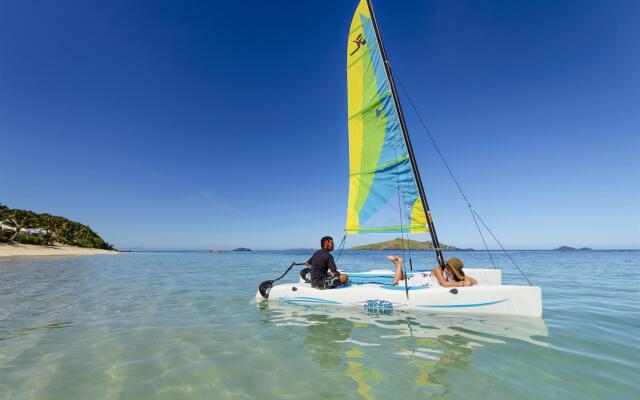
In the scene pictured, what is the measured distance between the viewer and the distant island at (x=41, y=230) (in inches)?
1481

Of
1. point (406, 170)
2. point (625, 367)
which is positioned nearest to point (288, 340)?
point (625, 367)

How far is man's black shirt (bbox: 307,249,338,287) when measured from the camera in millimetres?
8102

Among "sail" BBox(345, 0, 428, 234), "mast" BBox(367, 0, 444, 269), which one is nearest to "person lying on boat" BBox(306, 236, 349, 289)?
"sail" BBox(345, 0, 428, 234)

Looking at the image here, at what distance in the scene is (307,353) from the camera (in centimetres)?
456

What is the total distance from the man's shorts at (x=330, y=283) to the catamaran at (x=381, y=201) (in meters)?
0.21

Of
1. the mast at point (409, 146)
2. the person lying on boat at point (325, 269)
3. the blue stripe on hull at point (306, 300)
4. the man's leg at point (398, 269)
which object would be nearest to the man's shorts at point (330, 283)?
the person lying on boat at point (325, 269)

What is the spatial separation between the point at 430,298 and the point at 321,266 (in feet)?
9.79

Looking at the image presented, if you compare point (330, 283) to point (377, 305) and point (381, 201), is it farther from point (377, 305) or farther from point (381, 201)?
point (381, 201)

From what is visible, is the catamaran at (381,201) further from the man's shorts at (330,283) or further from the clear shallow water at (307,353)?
the clear shallow water at (307,353)

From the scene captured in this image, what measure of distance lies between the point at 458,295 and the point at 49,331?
8.61m

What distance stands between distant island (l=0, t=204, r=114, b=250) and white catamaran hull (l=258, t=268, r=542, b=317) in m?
45.3

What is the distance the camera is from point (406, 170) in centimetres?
909

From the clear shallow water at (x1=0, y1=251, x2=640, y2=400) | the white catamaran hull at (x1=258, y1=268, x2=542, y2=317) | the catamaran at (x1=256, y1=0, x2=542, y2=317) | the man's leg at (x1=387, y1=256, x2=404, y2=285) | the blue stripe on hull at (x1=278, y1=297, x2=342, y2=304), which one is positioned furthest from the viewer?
the man's leg at (x1=387, y1=256, x2=404, y2=285)

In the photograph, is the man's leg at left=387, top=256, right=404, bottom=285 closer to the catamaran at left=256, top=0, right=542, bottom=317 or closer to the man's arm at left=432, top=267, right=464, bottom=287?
the catamaran at left=256, top=0, right=542, bottom=317
